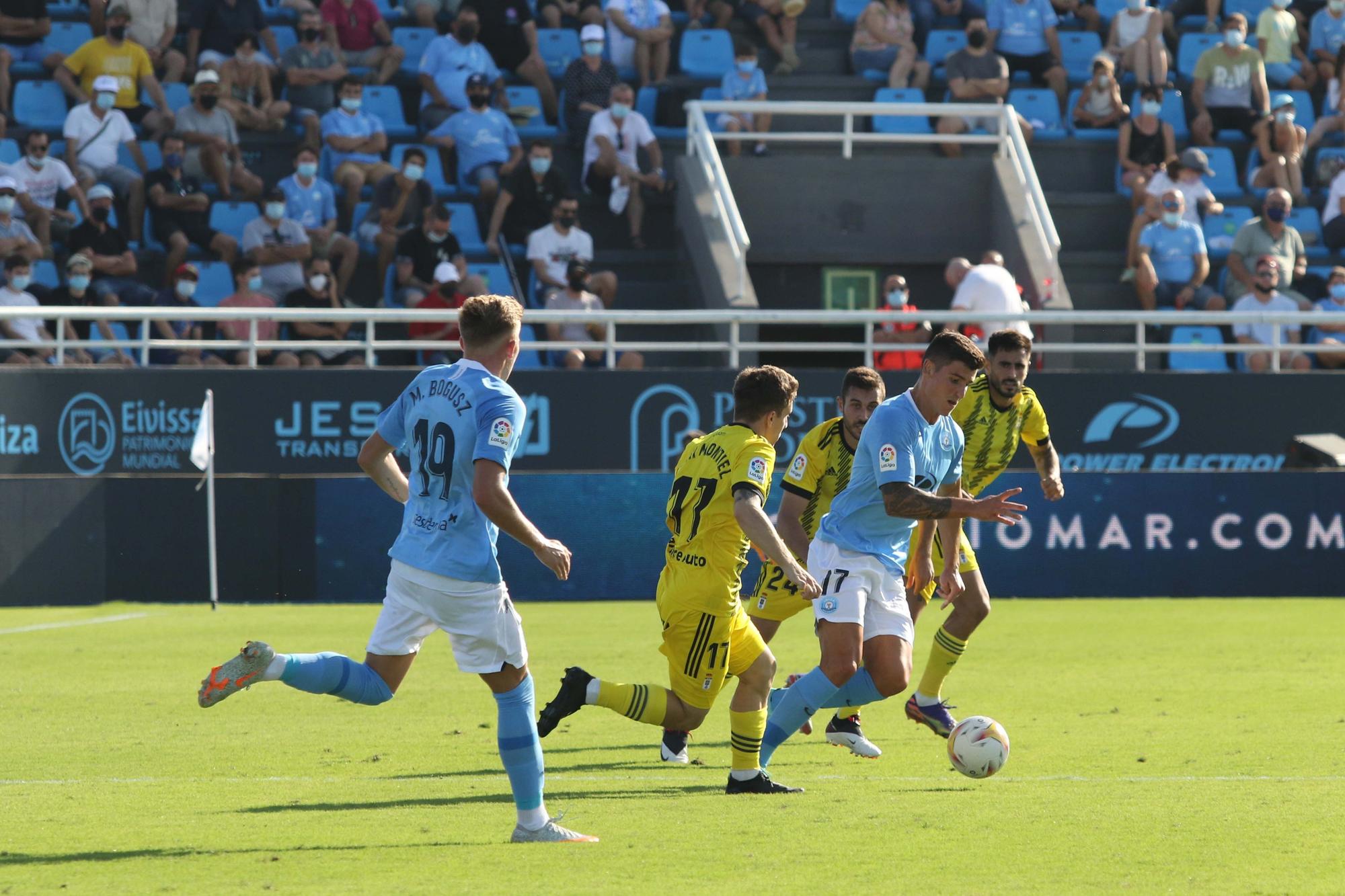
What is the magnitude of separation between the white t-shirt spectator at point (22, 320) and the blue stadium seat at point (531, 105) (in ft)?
22.0

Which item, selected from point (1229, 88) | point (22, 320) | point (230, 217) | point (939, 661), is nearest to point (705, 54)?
point (230, 217)

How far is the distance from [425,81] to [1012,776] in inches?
646

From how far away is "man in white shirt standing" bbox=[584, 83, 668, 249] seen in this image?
73.7 ft

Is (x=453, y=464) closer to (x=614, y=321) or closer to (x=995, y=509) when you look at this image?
(x=995, y=509)

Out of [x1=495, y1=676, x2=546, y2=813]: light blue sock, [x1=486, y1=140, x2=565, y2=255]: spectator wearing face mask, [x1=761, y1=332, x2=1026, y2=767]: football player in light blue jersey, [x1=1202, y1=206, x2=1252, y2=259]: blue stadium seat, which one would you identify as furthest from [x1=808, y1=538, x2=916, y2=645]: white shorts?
[x1=1202, y1=206, x2=1252, y2=259]: blue stadium seat

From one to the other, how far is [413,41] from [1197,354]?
35.1 feet

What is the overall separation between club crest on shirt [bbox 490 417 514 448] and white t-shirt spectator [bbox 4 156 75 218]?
52.0 feet

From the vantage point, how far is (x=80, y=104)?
69.8 feet

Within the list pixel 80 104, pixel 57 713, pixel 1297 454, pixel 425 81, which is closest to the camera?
pixel 57 713

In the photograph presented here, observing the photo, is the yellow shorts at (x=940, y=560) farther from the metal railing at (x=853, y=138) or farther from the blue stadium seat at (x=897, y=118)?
the blue stadium seat at (x=897, y=118)

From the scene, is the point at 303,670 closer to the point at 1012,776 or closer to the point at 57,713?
the point at 1012,776

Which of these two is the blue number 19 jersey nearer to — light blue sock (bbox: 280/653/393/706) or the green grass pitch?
light blue sock (bbox: 280/653/393/706)

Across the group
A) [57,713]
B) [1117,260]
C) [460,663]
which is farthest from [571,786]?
[1117,260]

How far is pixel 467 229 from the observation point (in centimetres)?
2216
